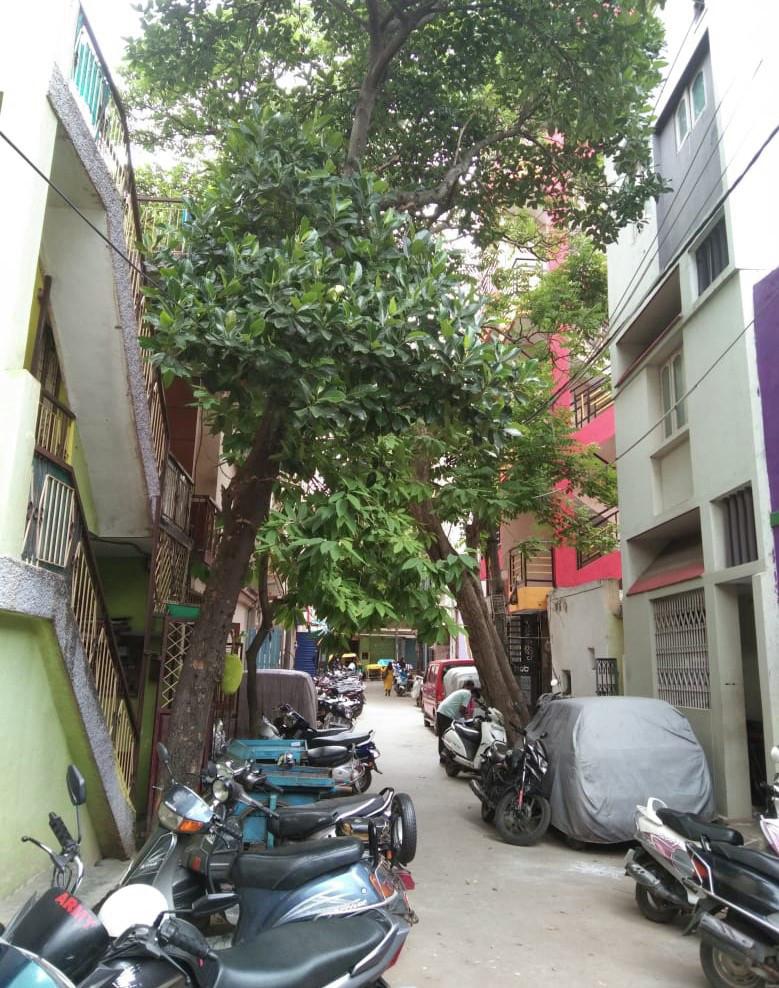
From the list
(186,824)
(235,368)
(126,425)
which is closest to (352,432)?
(235,368)

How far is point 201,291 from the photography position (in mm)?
5293

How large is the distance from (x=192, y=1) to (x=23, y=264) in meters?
4.93

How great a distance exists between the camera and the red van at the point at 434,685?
17578mm

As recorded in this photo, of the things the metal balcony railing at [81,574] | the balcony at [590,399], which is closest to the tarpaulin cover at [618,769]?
the metal balcony railing at [81,574]

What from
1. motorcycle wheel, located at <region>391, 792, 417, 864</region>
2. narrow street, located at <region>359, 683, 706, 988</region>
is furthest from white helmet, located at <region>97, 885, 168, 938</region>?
narrow street, located at <region>359, 683, 706, 988</region>

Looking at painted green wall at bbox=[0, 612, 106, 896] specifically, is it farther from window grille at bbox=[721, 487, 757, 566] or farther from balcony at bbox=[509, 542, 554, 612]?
balcony at bbox=[509, 542, 554, 612]

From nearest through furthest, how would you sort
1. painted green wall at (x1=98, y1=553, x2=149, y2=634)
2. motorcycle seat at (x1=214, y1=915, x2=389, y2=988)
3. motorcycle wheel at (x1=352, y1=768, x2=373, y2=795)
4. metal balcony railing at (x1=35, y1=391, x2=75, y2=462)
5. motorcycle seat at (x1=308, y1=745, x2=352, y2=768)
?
1. motorcycle seat at (x1=214, y1=915, x2=389, y2=988)
2. metal balcony railing at (x1=35, y1=391, x2=75, y2=462)
3. motorcycle seat at (x1=308, y1=745, x2=352, y2=768)
4. painted green wall at (x1=98, y1=553, x2=149, y2=634)
5. motorcycle wheel at (x1=352, y1=768, x2=373, y2=795)

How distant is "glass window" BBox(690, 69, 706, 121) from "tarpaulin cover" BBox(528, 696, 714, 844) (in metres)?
7.61

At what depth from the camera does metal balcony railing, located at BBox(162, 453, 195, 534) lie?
27.7ft

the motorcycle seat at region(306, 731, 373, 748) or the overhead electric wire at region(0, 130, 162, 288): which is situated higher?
the overhead electric wire at region(0, 130, 162, 288)

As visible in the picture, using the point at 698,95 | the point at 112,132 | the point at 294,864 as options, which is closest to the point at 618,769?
the point at 294,864

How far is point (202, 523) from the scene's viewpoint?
412 inches

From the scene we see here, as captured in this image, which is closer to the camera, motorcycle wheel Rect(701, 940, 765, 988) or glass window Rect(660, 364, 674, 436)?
motorcycle wheel Rect(701, 940, 765, 988)

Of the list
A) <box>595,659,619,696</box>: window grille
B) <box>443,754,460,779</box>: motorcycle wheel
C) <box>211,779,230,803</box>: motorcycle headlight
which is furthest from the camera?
<box>595,659,619,696</box>: window grille
